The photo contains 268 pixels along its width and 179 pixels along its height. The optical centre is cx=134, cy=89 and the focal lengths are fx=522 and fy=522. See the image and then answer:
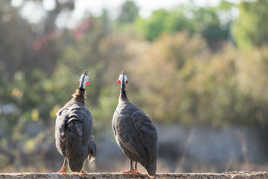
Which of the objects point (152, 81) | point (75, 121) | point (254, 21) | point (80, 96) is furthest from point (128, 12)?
point (75, 121)

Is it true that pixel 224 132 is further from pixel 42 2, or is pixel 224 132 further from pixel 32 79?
pixel 42 2

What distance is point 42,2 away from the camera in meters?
34.5

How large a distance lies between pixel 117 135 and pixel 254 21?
30.8 m

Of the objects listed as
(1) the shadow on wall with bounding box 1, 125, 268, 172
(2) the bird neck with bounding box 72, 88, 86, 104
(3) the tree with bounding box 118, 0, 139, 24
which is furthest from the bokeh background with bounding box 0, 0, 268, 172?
(3) the tree with bounding box 118, 0, 139, 24

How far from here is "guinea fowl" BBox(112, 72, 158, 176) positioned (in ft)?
27.9

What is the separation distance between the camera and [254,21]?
37781mm

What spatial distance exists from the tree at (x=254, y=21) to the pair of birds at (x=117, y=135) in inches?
1159

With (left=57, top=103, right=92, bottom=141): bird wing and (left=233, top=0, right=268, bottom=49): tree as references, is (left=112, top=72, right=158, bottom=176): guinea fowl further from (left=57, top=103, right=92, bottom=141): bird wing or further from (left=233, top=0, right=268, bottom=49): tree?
(left=233, top=0, right=268, bottom=49): tree

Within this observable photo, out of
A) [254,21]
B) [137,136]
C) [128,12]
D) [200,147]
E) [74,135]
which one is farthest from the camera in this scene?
[128,12]

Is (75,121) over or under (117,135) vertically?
over

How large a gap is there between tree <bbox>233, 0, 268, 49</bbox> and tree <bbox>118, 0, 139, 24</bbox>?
35652mm

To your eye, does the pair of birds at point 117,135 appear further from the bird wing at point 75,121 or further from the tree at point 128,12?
the tree at point 128,12

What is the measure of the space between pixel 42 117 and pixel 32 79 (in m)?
5.58

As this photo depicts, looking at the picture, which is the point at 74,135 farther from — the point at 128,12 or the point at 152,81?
the point at 128,12
